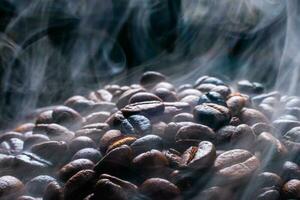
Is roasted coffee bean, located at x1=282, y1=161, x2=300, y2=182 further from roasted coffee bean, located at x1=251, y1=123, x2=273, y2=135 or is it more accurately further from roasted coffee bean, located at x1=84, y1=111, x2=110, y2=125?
roasted coffee bean, located at x1=84, y1=111, x2=110, y2=125

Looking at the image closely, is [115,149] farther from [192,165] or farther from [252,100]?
[252,100]

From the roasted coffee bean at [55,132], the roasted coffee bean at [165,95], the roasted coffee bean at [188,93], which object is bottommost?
the roasted coffee bean at [55,132]

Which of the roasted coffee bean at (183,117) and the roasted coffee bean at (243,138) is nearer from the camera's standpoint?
the roasted coffee bean at (243,138)

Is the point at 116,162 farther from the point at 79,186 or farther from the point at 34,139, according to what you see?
the point at 34,139

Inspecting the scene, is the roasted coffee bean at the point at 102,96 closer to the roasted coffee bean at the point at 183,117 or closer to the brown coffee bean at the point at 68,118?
the brown coffee bean at the point at 68,118

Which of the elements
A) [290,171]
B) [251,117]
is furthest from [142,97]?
[290,171]

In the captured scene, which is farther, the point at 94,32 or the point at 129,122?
the point at 94,32

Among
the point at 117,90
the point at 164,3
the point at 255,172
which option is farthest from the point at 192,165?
the point at 164,3

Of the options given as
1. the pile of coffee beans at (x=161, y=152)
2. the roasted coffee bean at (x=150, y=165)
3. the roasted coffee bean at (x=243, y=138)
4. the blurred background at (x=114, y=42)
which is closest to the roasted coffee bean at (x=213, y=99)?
the pile of coffee beans at (x=161, y=152)
